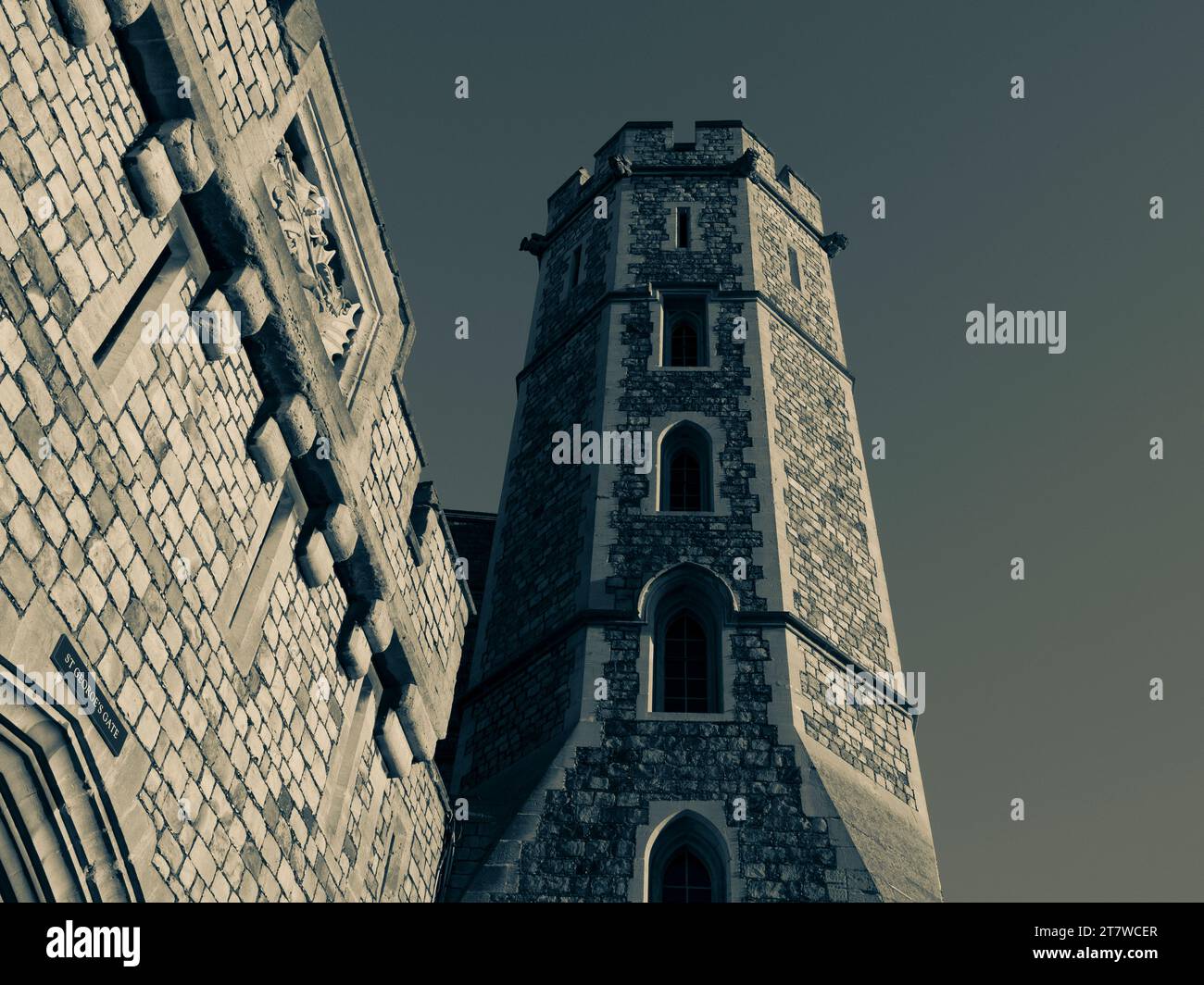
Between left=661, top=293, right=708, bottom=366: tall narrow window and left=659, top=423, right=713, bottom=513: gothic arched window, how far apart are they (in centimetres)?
145

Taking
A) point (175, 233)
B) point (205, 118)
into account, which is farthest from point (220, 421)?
point (205, 118)

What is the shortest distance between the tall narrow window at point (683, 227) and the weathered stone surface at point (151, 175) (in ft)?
42.4

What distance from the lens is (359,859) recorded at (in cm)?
902

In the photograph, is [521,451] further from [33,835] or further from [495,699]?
[33,835]

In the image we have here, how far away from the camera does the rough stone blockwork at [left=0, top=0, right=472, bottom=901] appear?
19.1 feet

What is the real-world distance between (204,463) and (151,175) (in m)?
1.44

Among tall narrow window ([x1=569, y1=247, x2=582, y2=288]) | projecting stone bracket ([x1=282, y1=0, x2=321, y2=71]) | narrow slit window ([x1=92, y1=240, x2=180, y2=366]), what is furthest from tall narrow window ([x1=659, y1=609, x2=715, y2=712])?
narrow slit window ([x1=92, y1=240, x2=180, y2=366])

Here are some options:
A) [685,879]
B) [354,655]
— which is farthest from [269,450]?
[685,879]

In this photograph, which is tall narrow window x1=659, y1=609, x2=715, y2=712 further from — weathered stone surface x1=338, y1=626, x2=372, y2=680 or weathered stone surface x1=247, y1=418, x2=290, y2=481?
weathered stone surface x1=247, y1=418, x2=290, y2=481

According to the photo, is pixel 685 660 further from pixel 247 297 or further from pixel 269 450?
pixel 247 297

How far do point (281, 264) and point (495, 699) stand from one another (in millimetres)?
7905

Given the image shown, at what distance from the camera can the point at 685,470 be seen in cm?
1614
